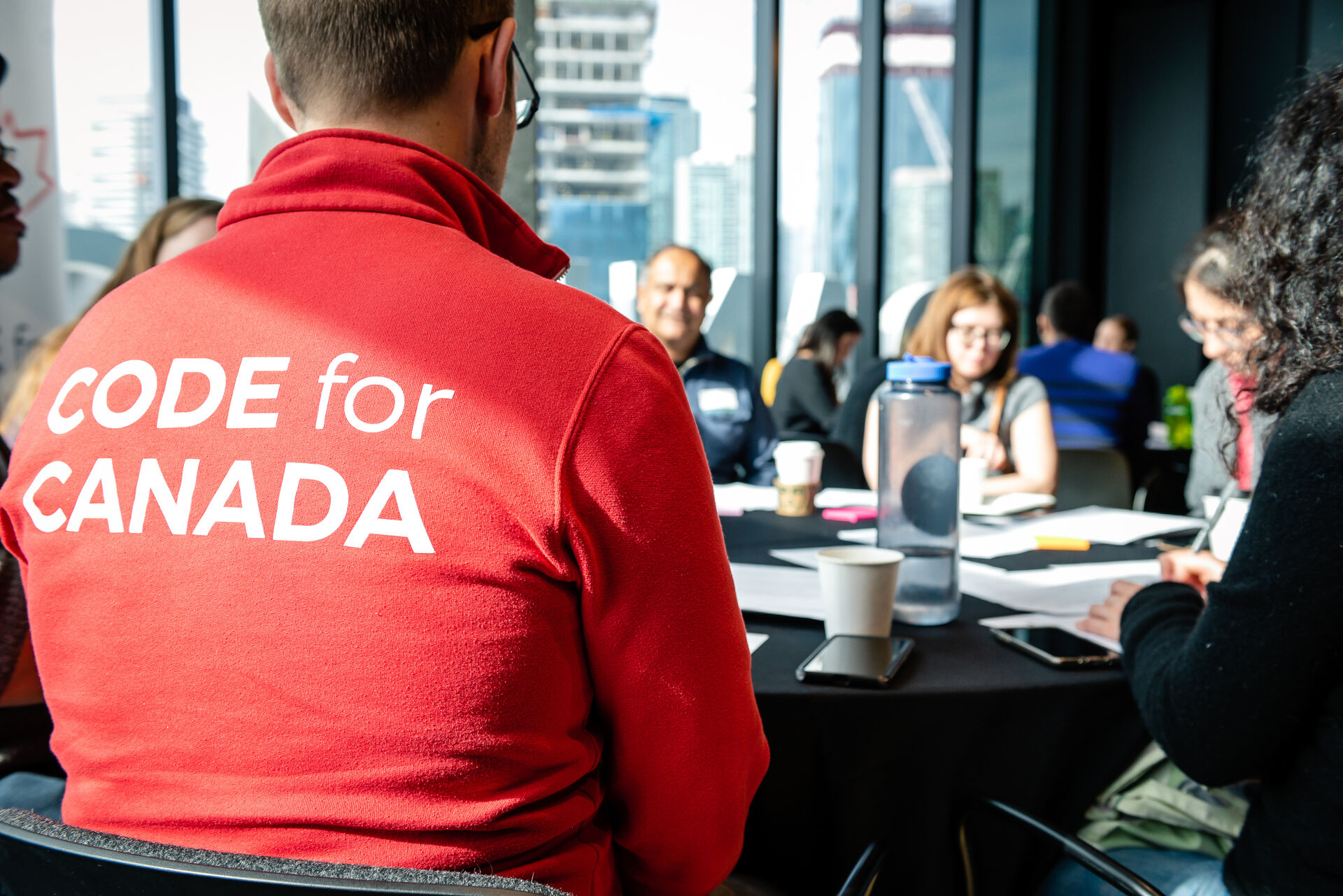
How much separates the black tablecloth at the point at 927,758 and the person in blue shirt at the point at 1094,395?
11.7 feet

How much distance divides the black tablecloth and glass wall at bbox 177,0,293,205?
3.21 meters

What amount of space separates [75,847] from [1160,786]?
47.4 inches

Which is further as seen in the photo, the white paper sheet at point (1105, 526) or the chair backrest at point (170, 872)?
the white paper sheet at point (1105, 526)

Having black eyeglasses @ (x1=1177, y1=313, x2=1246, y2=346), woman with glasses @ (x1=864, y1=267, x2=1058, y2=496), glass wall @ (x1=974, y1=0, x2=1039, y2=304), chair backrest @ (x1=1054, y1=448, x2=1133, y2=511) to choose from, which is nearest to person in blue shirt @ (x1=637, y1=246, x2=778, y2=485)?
woman with glasses @ (x1=864, y1=267, x2=1058, y2=496)

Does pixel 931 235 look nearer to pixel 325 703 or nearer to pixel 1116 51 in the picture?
pixel 1116 51

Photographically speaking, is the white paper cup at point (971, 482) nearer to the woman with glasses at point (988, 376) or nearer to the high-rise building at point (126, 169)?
the woman with glasses at point (988, 376)

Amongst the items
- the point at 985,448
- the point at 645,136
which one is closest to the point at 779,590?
the point at 985,448

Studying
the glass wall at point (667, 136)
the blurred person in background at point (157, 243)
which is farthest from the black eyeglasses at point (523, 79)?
the glass wall at point (667, 136)

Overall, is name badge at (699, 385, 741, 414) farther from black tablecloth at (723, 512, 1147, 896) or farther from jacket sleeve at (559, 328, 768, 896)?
jacket sleeve at (559, 328, 768, 896)

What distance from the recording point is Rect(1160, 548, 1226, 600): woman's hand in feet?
4.50

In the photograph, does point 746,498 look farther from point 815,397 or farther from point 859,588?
point 815,397

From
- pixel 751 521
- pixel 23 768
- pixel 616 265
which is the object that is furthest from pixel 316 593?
pixel 616 265

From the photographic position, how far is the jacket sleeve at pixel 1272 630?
87 centimetres

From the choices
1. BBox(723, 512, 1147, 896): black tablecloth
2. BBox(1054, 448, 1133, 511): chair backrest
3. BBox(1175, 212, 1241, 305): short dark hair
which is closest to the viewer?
BBox(723, 512, 1147, 896): black tablecloth
